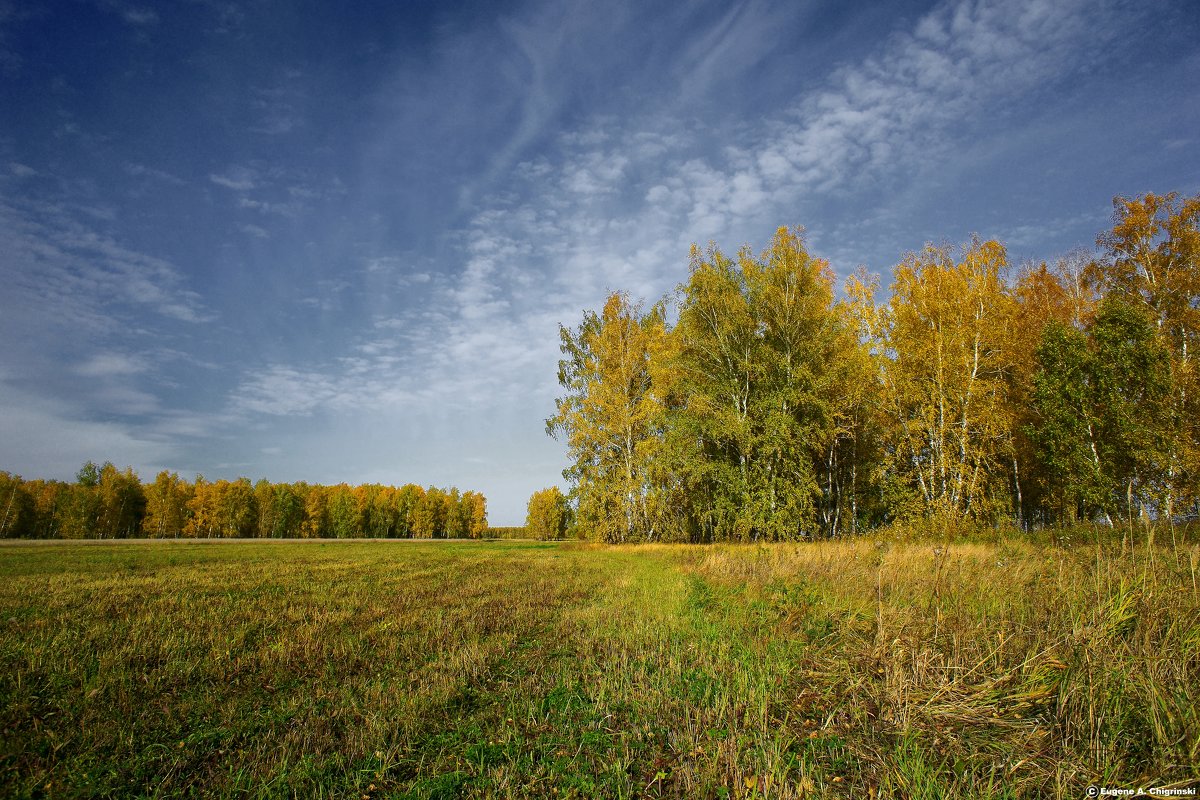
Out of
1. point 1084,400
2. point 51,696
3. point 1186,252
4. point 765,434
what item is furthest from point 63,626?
point 1186,252

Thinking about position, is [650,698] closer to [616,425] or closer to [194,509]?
[616,425]

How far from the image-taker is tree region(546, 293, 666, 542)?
3406 centimetres

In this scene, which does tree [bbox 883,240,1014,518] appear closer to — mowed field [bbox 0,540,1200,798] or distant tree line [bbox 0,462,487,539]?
mowed field [bbox 0,540,1200,798]

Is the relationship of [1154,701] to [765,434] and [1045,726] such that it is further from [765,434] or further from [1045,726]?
[765,434]

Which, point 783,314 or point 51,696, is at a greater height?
point 783,314

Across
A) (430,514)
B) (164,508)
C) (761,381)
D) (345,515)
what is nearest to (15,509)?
(164,508)

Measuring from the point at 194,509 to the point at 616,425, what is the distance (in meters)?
94.1

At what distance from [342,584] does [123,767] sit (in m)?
12.5

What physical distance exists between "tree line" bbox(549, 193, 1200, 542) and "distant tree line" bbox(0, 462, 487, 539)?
8927cm

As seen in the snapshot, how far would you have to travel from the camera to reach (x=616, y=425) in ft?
114

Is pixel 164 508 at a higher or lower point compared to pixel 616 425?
lower

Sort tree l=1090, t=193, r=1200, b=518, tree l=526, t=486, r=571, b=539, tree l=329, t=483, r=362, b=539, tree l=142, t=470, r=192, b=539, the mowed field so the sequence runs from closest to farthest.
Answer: the mowed field → tree l=1090, t=193, r=1200, b=518 → tree l=142, t=470, r=192, b=539 → tree l=329, t=483, r=362, b=539 → tree l=526, t=486, r=571, b=539

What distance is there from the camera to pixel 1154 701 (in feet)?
12.3

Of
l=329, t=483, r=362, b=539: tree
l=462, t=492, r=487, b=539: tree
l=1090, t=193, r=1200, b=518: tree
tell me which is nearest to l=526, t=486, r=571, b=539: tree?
l=462, t=492, r=487, b=539: tree
